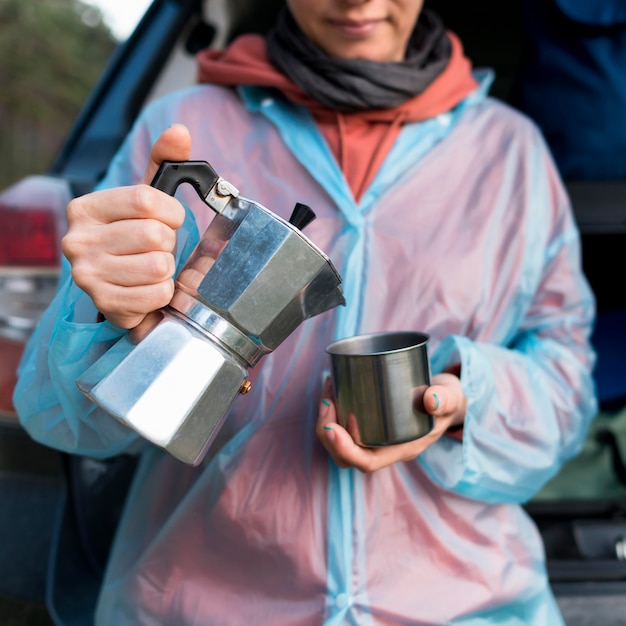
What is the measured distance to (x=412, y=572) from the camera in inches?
46.1

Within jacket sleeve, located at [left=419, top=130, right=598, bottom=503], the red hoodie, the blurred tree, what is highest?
the red hoodie

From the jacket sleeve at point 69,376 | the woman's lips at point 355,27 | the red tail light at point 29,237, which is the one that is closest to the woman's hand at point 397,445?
the jacket sleeve at point 69,376

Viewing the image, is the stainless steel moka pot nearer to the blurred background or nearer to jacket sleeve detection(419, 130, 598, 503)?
jacket sleeve detection(419, 130, 598, 503)

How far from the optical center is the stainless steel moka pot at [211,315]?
2.87 feet

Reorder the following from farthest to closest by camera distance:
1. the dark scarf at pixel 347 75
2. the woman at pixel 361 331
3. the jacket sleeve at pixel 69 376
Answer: the dark scarf at pixel 347 75 < the woman at pixel 361 331 < the jacket sleeve at pixel 69 376

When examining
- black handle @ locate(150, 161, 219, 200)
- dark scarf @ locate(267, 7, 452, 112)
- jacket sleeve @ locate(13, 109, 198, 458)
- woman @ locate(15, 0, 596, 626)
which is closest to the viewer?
black handle @ locate(150, 161, 219, 200)

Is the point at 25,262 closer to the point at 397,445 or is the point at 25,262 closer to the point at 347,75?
the point at 347,75

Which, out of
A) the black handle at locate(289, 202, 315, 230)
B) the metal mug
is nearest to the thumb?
the black handle at locate(289, 202, 315, 230)

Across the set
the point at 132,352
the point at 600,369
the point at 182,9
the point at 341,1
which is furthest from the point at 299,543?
the point at 182,9

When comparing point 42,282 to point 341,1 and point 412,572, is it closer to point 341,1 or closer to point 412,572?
point 341,1

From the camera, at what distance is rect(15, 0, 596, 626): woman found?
1.14 m

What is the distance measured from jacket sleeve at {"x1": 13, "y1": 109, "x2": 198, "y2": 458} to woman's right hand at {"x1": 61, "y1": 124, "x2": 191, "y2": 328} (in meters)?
0.09

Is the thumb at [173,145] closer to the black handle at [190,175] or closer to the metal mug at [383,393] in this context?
the black handle at [190,175]

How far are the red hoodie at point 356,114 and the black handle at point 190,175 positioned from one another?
1.47 ft
